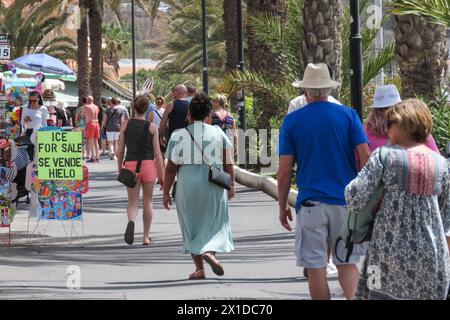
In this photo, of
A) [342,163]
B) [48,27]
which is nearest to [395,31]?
[342,163]

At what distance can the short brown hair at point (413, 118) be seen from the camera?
7.00m

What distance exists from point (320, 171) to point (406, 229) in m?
1.34

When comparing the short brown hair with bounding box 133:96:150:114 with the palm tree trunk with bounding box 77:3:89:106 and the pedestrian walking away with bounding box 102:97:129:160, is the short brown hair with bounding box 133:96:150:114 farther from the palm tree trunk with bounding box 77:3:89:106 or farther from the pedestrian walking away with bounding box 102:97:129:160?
the palm tree trunk with bounding box 77:3:89:106

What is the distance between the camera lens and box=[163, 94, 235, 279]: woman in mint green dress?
11.0 metres

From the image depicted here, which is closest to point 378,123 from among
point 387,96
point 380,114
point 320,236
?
point 380,114

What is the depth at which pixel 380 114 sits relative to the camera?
945cm

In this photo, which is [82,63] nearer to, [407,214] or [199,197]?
[199,197]

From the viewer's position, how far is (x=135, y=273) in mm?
11750

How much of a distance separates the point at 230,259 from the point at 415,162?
5.98m

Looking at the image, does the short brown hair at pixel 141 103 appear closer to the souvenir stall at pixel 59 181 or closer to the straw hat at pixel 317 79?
the souvenir stall at pixel 59 181

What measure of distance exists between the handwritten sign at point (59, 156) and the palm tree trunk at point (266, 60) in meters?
11.6

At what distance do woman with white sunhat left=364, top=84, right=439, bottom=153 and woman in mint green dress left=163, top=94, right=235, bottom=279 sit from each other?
1909mm

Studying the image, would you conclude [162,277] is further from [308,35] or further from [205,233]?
[308,35]

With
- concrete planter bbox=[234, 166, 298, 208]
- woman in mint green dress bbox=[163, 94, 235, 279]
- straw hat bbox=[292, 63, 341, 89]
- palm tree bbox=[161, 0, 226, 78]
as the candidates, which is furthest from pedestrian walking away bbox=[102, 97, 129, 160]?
palm tree bbox=[161, 0, 226, 78]
